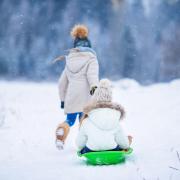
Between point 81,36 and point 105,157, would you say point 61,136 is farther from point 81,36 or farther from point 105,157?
point 81,36

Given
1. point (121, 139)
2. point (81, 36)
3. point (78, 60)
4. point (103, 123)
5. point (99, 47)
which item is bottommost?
point (121, 139)

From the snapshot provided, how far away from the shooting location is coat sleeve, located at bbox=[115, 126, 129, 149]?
363 centimetres

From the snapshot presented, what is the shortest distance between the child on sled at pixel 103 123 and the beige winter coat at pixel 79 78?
116 centimetres

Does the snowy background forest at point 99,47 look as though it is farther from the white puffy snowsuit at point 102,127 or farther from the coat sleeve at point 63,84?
the white puffy snowsuit at point 102,127

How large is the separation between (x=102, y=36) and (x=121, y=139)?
Result: 21.9 feet

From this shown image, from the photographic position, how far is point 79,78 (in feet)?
15.9

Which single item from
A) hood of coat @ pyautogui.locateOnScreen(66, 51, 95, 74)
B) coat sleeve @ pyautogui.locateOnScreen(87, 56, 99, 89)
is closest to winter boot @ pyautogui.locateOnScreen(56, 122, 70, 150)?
coat sleeve @ pyautogui.locateOnScreen(87, 56, 99, 89)

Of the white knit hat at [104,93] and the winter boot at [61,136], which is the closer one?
the white knit hat at [104,93]

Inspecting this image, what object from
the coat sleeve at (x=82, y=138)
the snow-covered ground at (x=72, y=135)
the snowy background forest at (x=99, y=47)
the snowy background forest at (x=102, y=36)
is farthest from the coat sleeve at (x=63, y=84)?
the snowy background forest at (x=102, y=36)

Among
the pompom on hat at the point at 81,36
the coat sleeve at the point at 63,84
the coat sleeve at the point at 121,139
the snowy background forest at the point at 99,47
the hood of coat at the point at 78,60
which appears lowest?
the coat sleeve at the point at 121,139

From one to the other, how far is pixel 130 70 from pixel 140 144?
18.0 ft

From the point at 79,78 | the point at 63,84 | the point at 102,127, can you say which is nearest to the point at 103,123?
the point at 102,127

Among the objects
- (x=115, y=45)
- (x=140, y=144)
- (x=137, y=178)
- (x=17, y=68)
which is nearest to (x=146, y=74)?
(x=115, y=45)

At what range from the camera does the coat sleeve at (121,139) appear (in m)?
3.63
